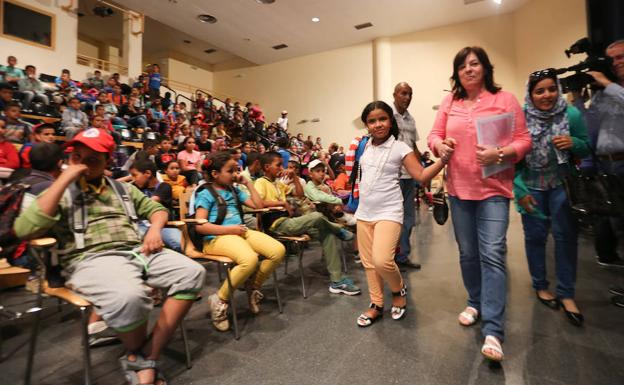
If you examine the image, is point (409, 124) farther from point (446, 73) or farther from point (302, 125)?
point (302, 125)

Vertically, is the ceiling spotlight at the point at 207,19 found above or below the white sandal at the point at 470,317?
above

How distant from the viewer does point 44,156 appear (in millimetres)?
2080

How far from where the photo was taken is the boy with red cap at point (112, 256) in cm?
131

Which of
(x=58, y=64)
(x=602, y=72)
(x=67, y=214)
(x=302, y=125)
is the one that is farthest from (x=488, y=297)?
(x=302, y=125)

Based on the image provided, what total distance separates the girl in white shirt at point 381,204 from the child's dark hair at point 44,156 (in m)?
2.00

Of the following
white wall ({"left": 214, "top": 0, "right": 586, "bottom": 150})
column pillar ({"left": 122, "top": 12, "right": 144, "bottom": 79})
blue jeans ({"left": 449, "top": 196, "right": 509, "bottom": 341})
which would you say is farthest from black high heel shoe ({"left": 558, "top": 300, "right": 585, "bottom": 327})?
column pillar ({"left": 122, "top": 12, "right": 144, "bottom": 79})

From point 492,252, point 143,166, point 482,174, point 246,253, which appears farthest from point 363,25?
point 492,252

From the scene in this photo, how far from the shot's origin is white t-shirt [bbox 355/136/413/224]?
1965 mm

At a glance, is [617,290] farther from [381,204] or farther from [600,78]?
[381,204]

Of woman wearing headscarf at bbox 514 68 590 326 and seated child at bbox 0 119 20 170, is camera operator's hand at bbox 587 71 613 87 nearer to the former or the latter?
woman wearing headscarf at bbox 514 68 590 326

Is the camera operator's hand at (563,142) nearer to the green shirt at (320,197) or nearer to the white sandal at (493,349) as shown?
the white sandal at (493,349)

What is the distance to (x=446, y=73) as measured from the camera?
11.1 metres

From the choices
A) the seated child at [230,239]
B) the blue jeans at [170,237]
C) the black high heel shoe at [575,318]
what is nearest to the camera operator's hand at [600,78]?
the black high heel shoe at [575,318]

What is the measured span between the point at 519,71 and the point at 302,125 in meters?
8.15
